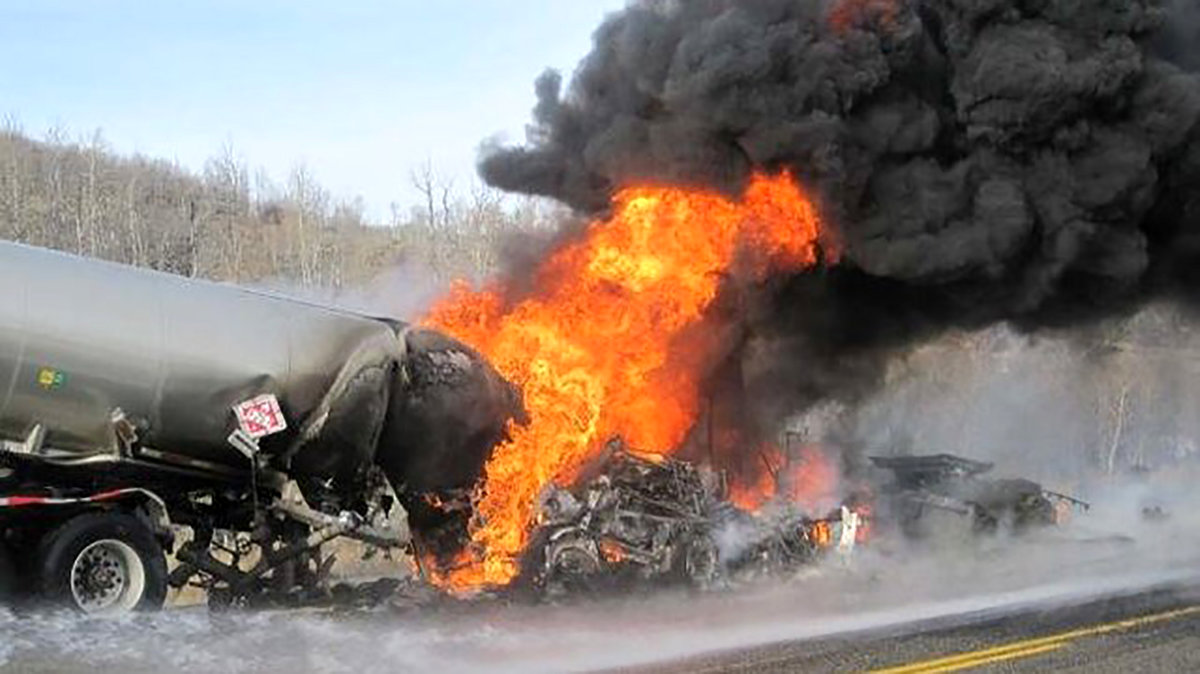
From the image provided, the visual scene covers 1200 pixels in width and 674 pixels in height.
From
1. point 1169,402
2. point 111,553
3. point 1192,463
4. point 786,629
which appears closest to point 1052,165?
point 786,629

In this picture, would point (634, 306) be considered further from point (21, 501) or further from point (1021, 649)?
point (21, 501)

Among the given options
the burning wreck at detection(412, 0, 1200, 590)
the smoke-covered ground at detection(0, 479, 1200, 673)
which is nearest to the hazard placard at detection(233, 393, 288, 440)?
the smoke-covered ground at detection(0, 479, 1200, 673)

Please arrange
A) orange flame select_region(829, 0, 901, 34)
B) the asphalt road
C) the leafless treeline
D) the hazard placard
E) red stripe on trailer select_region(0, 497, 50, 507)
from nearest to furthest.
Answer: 1. the asphalt road
2. red stripe on trailer select_region(0, 497, 50, 507)
3. the hazard placard
4. orange flame select_region(829, 0, 901, 34)
5. the leafless treeline

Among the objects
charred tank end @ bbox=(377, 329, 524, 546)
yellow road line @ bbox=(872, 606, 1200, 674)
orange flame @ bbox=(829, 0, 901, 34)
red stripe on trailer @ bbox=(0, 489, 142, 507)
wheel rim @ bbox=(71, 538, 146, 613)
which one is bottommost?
yellow road line @ bbox=(872, 606, 1200, 674)

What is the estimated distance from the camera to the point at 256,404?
10500 millimetres

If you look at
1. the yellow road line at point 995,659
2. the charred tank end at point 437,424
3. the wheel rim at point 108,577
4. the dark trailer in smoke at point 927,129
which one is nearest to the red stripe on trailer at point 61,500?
the wheel rim at point 108,577

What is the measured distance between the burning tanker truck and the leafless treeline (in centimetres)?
3070

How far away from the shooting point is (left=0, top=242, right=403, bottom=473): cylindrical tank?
31.9 feet

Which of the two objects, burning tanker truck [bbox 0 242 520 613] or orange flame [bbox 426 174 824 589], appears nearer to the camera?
burning tanker truck [bbox 0 242 520 613]

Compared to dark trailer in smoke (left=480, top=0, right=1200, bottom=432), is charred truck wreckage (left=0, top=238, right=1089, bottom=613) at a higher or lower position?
lower

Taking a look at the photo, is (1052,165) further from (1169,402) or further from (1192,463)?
(1169,402)

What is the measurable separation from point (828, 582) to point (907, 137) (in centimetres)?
520

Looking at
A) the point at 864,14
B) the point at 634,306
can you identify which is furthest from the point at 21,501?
the point at 864,14

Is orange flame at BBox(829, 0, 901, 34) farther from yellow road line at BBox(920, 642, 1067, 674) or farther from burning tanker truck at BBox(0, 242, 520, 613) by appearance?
yellow road line at BBox(920, 642, 1067, 674)
